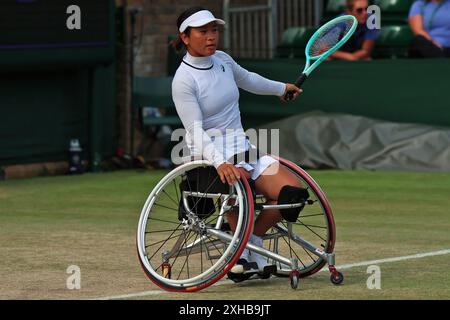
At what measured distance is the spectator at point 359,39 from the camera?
16281 millimetres

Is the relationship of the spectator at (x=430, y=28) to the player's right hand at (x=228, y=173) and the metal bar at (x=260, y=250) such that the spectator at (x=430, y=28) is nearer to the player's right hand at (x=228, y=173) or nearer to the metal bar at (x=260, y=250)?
the metal bar at (x=260, y=250)

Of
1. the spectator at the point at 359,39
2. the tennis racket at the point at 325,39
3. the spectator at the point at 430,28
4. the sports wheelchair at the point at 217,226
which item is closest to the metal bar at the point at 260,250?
the sports wheelchair at the point at 217,226

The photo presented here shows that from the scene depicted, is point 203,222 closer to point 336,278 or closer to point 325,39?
point 336,278

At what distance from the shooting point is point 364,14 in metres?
16.4

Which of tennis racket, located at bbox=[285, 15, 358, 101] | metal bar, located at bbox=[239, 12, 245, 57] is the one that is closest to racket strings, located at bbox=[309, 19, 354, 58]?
tennis racket, located at bbox=[285, 15, 358, 101]

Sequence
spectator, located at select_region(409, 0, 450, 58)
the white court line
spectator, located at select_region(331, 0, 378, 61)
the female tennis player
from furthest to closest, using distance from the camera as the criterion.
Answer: spectator, located at select_region(409, 0, 450, 58) → spectator, located at select_region(331, 0, 378, 61) → the female tennis player → the white court line

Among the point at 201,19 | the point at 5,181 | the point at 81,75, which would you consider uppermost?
the point at 201,19

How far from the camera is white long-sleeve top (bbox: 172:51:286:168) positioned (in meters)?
8.04

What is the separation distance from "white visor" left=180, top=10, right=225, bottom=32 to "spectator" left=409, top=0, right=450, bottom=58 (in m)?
8.64

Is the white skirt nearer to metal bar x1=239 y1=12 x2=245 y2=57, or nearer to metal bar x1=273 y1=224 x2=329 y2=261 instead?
metal bar x1=273 y1=224 x2=329 y2=261
